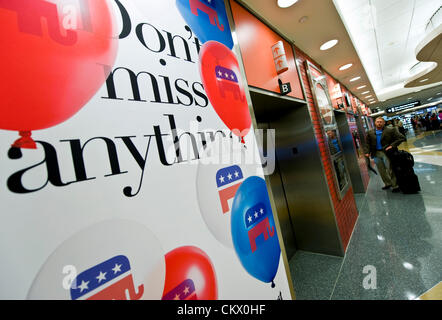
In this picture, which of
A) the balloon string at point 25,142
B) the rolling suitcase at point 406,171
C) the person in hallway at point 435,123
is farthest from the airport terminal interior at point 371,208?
the person in hallway at point 435,123

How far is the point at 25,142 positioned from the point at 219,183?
79 cm

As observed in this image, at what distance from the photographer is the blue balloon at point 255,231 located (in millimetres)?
1074

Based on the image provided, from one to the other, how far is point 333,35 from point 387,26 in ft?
9.17

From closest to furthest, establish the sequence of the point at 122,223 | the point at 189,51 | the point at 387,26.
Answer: the point at 122,223
the point at 189,51
the point at 387,26

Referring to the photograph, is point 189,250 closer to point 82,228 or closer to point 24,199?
point 82,228

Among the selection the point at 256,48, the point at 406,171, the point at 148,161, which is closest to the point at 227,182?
the point at 148,161

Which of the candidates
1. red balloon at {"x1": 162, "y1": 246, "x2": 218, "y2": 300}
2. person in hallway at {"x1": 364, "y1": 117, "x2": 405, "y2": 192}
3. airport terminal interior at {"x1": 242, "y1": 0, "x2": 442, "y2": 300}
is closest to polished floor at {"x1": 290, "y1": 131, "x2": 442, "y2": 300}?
airport terminal interior at {"x1": 242, "y1": 0, "x2": 442, "y2": 300}

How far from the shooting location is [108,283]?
604 mm

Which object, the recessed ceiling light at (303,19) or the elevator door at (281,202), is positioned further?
→ the elevator door at (281,202)

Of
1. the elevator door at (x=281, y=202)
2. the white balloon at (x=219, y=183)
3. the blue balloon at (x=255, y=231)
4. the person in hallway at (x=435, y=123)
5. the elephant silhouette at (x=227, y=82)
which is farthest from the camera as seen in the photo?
the person in hallway at (x=435, y=123)

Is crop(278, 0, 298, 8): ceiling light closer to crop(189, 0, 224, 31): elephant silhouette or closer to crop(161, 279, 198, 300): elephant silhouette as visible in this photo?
crop(189, 0, 224, 31): elephant silhouette

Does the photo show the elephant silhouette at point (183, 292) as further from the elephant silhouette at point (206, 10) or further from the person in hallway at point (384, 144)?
the person in hallway at point (384, 144)

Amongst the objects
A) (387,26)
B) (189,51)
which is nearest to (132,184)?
(189,51)

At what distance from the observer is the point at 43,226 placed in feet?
1.70
